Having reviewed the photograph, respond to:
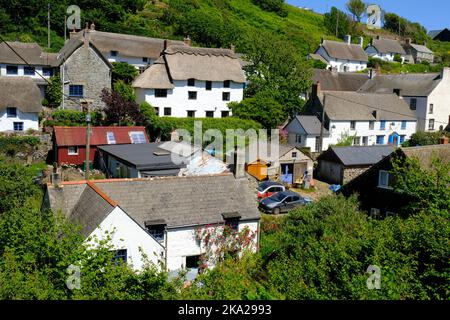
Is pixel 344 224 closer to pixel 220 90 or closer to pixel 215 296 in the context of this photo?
pixel 215 296

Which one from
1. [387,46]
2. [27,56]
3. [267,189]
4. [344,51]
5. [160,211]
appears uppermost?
[387,46]

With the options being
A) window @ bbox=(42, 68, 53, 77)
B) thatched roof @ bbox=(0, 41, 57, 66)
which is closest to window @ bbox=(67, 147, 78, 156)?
thatched roof @ bbox=(0, 41, 57, 66)

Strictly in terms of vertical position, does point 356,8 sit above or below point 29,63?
above

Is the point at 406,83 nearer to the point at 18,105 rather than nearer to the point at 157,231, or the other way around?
the point at 18,105

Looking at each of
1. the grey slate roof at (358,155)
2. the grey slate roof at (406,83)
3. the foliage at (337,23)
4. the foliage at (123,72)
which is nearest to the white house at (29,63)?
the foliage at (123,72)

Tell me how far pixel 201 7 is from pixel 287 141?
161 ft

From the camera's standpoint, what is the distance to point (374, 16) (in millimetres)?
110062

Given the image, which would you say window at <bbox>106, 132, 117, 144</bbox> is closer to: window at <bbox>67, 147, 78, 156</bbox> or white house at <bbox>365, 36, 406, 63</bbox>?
window at <bbox>67, 147, 78, 156</bbox>

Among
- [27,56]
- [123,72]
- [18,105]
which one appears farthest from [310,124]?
[27,56]

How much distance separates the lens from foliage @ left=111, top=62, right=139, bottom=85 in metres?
46.1

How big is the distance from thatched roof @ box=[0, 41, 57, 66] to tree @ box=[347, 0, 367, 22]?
288 feet

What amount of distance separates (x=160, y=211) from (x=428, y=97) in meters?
40.4

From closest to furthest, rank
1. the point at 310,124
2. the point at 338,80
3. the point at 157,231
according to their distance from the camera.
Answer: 1. the point at 157,231
2. the point at 310,124
3. the point at 338,80
